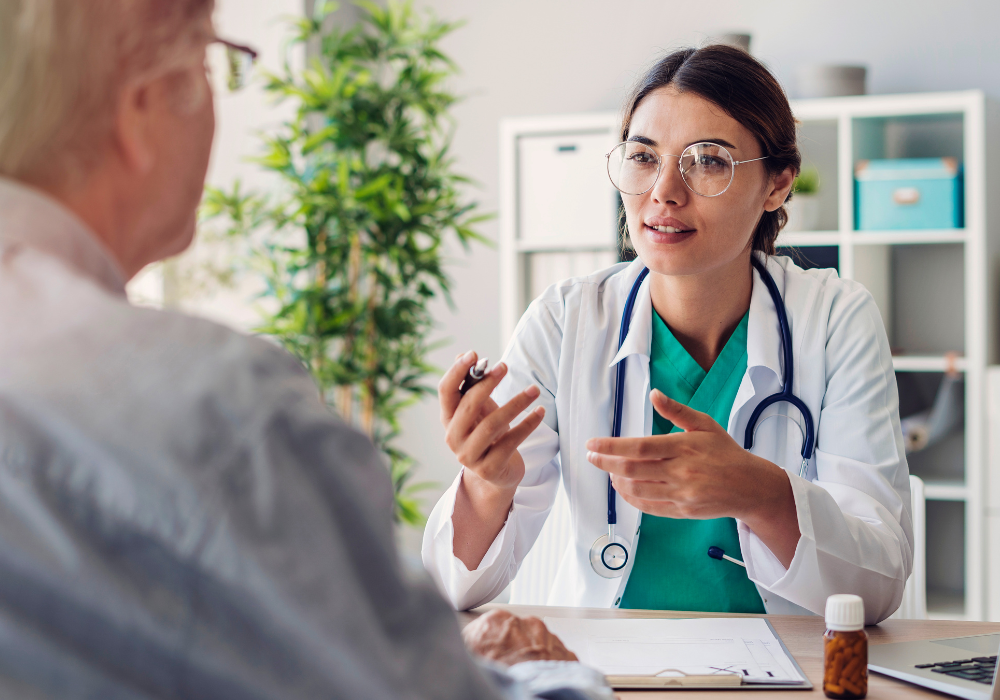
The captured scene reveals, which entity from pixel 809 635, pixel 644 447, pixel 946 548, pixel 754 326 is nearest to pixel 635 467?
pixel 644 447

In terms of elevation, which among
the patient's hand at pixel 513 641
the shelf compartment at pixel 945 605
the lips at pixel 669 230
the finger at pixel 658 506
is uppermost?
the lips at pixel 669 230

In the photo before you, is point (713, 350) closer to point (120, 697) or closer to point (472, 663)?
point (472, 663)

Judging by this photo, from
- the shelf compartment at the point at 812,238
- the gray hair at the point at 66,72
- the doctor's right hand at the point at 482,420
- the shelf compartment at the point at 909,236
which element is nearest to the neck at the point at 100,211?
the gray hair at the point at 66,72

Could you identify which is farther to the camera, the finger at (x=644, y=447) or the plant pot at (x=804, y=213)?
the plant pot at (x=804, y=213)

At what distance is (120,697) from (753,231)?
1.37 m

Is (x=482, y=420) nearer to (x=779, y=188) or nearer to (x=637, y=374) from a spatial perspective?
(x=637, y=374)

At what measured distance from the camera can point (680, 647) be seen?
38.5 inches

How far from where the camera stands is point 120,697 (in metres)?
0.39

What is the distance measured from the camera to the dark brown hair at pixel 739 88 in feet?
4.64

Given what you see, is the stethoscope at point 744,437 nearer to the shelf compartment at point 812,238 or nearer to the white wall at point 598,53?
the shelf compartment at point 812,238

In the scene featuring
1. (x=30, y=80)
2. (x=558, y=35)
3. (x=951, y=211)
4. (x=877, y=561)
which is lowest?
(x=877, y=561)

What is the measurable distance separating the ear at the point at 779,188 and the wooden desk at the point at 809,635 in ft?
2.47

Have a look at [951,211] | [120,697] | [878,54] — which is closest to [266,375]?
[120,697]

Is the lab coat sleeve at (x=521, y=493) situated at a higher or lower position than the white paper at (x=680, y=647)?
higher
